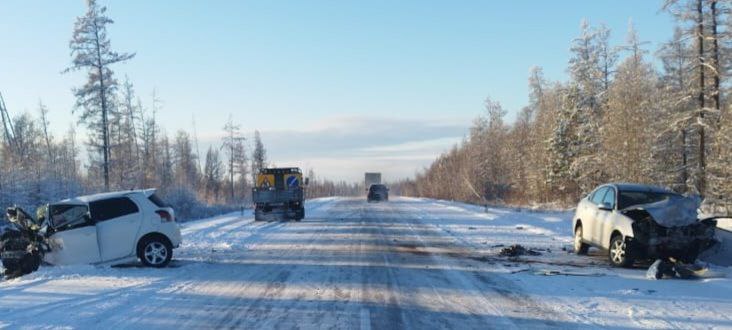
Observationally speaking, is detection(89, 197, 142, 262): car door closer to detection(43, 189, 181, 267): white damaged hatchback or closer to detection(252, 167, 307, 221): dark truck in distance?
detection(43, 189, 181, 267): white damaged hatchback

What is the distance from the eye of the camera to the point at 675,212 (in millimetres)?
11602

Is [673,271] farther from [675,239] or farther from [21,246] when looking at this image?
[21,246]

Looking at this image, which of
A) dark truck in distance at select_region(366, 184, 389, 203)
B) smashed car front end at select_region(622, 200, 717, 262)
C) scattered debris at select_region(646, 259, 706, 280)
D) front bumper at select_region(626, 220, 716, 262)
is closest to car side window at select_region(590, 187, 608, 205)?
smashed car front end at select_region(622, 200, 717, 262)

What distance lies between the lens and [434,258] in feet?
45.2

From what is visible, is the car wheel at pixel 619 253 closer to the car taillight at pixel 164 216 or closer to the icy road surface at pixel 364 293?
the icy road surface at pixel 364 293

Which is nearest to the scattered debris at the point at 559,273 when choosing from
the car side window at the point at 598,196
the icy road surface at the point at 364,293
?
the icy road surface at the point at 364,293

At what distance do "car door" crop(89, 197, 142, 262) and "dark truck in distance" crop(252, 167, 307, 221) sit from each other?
15.7 meters

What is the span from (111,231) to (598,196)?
1101 cm

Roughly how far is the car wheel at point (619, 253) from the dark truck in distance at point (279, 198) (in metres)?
18.4

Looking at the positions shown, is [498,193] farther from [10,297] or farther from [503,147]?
[10,297]

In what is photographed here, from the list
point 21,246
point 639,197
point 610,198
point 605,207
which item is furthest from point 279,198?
point 639,197

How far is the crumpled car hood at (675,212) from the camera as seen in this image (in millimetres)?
11539

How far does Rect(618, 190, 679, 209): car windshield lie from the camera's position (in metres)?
12.9

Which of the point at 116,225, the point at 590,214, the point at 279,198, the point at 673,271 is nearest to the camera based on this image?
the point at 673,271
